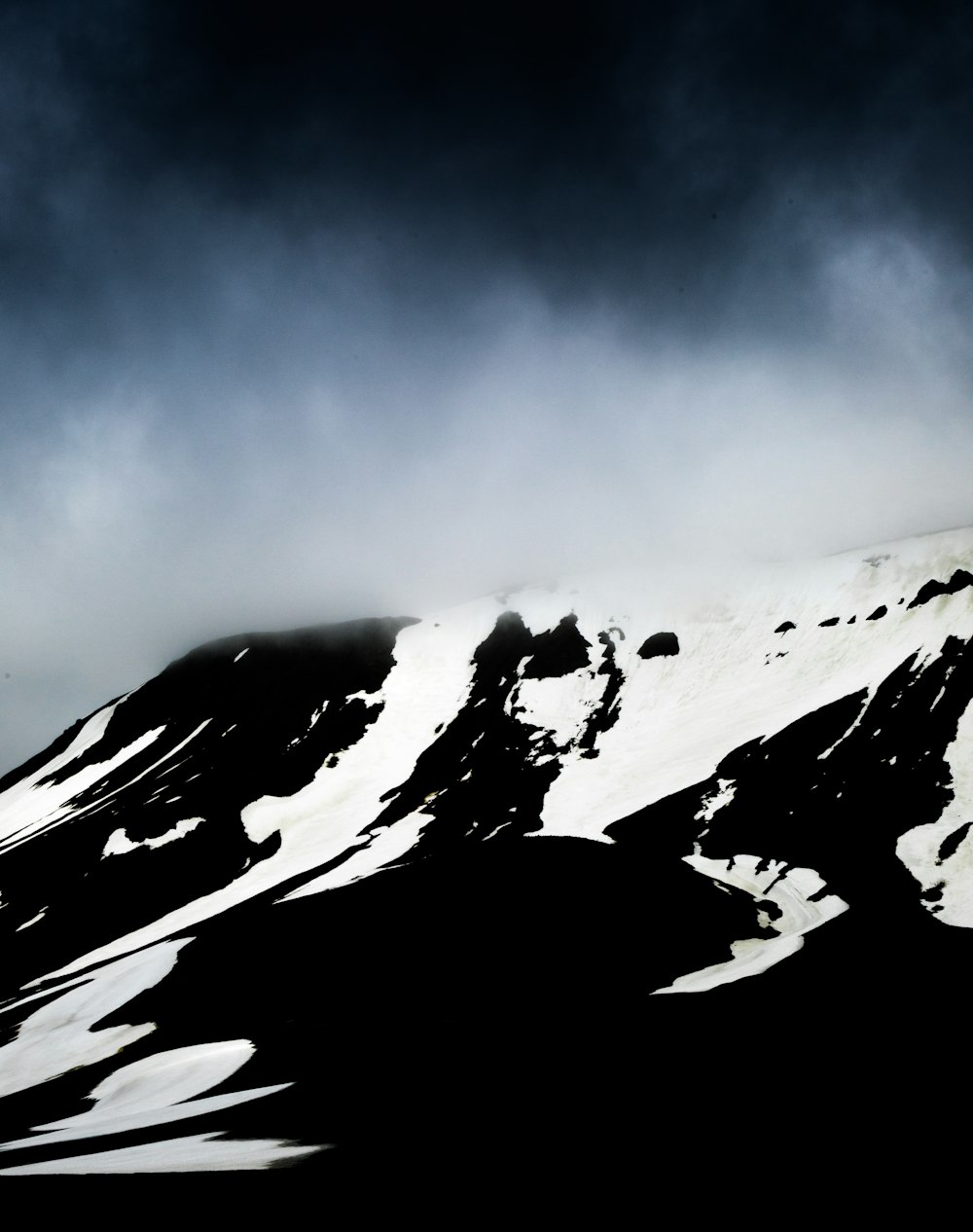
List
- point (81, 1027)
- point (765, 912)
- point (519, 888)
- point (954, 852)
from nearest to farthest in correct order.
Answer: point (81, 1027), point (765, 912), point (519, 888), point (954, 852)

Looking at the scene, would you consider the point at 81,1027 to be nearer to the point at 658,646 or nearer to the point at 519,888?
the point at 519,888

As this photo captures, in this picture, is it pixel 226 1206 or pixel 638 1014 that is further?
pixel 638 1014

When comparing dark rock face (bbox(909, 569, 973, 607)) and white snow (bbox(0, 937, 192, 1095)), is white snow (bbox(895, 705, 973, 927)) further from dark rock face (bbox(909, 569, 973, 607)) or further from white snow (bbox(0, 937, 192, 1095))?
white snow (bbox(0, 937, 192, 1095))

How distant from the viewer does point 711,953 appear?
4172 cm

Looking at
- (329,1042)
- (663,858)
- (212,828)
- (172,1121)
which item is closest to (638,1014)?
(329,1042)

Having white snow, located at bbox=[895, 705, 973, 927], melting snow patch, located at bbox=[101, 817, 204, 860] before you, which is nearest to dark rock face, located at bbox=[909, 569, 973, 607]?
white snow, located at bbox=[895, 705, 973, 927]

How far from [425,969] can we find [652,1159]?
1171 inches

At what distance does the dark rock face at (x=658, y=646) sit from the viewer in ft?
363

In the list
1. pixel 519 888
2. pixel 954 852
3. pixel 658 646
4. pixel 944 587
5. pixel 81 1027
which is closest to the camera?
pixel 81 1027

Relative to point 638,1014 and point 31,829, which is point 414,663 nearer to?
point 31,829

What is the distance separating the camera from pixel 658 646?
11200 cm

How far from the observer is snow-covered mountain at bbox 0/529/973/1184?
1873 cm

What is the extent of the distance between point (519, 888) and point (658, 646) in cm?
6586

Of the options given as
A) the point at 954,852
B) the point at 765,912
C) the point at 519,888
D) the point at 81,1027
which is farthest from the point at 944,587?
the point at 81,1027
